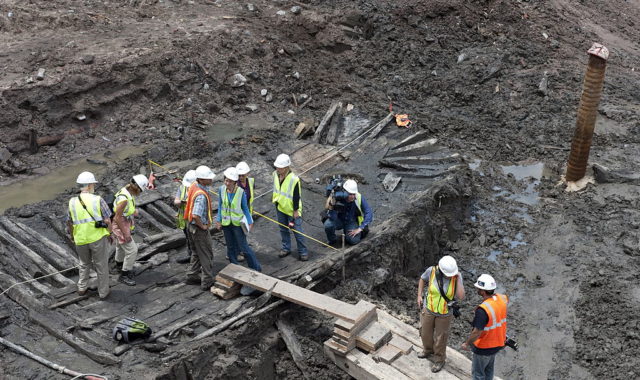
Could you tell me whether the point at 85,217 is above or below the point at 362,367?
above

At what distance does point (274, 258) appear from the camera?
10.5m

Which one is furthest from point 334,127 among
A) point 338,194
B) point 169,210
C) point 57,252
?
point 57,252

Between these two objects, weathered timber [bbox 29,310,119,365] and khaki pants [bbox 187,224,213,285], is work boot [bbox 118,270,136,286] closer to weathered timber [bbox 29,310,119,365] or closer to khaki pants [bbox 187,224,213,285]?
khaki pants [bbox 187,224,213,285]

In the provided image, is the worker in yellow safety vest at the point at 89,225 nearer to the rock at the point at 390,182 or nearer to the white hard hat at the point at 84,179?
the white hard hat at the point at 84,179

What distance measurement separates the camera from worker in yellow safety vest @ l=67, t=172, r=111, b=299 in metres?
8.50

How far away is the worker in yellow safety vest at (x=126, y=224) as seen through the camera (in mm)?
9008

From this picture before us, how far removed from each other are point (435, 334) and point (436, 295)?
743 millimetres

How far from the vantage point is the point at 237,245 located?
32.6 feet

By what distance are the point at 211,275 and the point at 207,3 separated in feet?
45.7

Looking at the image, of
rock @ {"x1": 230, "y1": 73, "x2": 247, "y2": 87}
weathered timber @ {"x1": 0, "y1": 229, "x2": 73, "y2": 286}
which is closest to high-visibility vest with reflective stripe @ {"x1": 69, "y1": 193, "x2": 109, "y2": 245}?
weathered timber @ {"x1": 0, "y1": 229, "x2": 73, "y2": 286}

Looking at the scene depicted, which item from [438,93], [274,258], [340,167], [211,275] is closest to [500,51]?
[438,93]

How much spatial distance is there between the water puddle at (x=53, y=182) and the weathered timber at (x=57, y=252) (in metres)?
2.66

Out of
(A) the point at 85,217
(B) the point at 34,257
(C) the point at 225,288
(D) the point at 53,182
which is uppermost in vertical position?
(A) the point at 85,217

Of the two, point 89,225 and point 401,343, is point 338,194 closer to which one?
point 401,343
